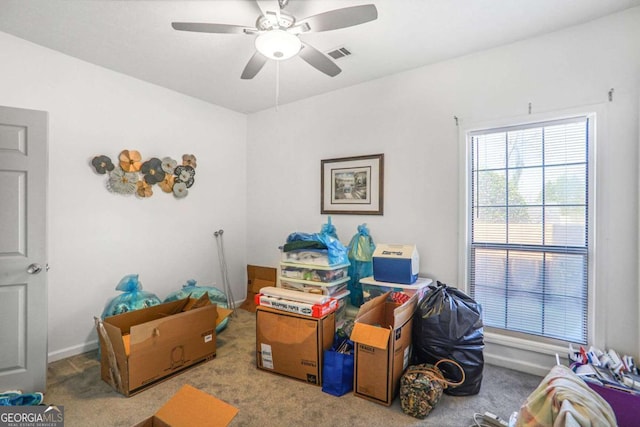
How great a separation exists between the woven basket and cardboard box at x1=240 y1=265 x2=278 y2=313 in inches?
92.5

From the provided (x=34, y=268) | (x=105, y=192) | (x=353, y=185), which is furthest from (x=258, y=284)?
(x=34, y=268)

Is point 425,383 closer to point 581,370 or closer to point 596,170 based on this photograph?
point 581,370

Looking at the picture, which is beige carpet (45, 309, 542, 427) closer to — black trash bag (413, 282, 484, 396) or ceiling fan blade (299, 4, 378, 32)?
black trash bag (413, 282, 484, 396)

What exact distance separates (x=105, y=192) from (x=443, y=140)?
3282 millimetres

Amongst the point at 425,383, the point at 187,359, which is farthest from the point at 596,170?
the point at 187,359

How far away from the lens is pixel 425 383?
1952 mm

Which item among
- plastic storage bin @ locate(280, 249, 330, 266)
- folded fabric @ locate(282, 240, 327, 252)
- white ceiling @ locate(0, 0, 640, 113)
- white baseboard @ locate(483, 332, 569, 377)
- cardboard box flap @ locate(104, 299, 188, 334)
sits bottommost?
white baseboard @ locate(483, 332, 569, 377)

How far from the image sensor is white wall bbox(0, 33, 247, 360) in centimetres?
269

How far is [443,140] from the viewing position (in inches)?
113

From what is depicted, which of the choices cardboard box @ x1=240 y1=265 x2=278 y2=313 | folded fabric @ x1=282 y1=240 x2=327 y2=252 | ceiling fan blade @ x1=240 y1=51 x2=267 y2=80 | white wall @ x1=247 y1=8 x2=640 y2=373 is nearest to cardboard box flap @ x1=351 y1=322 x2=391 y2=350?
folded fabric @ x1=282 y1=240 x2=327 y2=252

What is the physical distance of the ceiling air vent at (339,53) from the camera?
8.71ft

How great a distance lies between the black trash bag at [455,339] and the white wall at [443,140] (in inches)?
24.5

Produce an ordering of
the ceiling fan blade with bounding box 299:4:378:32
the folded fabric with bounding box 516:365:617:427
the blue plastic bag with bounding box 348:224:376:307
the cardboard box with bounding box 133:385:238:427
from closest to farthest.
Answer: the folded fabric with bounding box 516:365:617:427
the cardboard box with bounding box 133:385:238:427
the ceiling fan blade with bounding box 299:4:378:32
the blue plastic bag with bounding box 348:224:376:307

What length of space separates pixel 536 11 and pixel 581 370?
243 cm
